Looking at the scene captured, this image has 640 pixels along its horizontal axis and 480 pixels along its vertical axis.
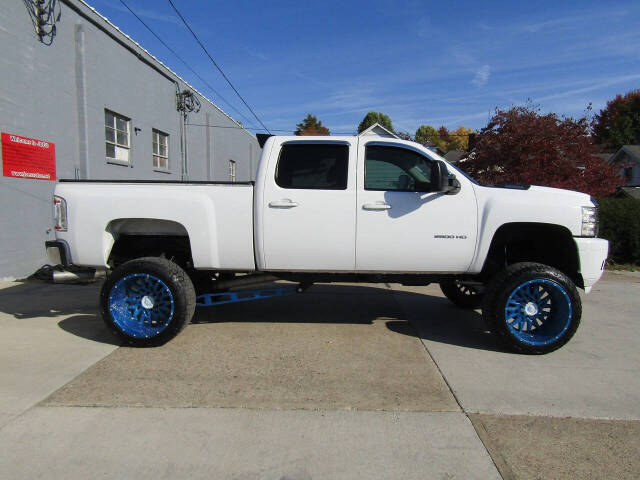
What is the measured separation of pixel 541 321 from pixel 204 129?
48.3ft

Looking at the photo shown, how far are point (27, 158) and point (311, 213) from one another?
20.5 feet

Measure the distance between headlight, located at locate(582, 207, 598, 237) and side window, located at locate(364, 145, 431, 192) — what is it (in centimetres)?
156

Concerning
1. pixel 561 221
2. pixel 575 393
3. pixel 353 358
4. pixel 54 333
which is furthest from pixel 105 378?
pixel 561 221

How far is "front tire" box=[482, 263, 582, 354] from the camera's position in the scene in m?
4.35

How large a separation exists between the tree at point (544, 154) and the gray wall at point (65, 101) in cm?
926

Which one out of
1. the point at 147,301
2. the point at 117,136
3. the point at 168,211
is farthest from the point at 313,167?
the point at 117,136

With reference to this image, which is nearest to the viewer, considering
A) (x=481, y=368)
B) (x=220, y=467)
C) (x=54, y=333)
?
(x=220, y=467)

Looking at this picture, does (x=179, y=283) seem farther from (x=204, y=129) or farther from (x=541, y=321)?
(x=204, y=129)

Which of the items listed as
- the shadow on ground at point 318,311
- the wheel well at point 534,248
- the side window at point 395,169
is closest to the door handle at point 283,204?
the side window at point 395,169

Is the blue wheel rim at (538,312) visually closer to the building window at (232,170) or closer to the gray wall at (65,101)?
the gray wall at (65,101)

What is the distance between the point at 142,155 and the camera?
1172 cm

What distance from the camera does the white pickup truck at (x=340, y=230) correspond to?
440 centimetres

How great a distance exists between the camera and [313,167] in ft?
15.1

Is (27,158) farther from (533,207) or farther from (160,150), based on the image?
(533,207)
